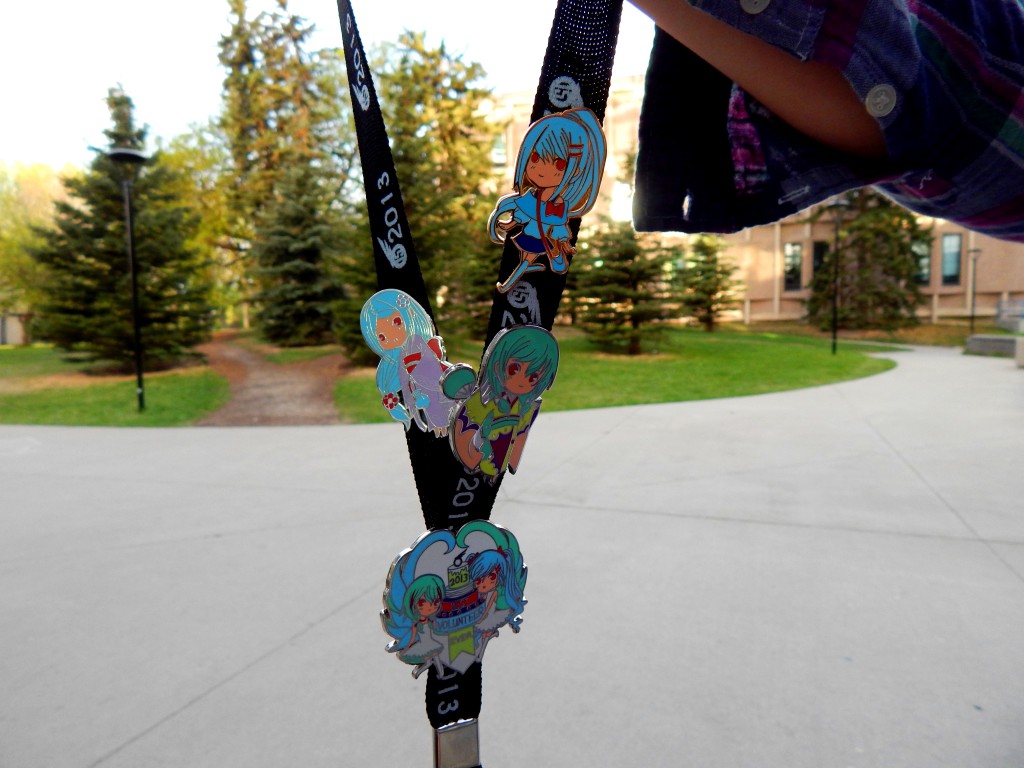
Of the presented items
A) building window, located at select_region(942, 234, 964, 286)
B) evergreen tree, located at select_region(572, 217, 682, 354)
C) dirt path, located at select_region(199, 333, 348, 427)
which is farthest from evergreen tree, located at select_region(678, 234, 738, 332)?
building window, located at select_region(942, 234, 964, 286)

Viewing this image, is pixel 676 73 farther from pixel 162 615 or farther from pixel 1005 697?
pixel 162 615

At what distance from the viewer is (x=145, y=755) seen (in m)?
1.57

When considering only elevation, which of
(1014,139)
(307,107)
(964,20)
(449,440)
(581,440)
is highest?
(307,107)

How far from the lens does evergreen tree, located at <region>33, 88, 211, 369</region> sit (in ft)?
37.3

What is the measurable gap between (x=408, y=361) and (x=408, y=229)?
0.16 meters

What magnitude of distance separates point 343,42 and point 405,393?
450 millimetres

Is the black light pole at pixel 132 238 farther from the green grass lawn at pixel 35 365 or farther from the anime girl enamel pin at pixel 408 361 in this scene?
the anime girl enamel pin at pixel 408 361

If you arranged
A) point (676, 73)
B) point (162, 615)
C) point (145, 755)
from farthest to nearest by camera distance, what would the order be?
point (162, 615) < point (145, 755) < point (676, 73)

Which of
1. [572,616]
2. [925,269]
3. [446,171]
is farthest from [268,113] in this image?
[925,269]

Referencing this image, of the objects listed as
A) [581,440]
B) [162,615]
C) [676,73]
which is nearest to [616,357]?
[581,440]

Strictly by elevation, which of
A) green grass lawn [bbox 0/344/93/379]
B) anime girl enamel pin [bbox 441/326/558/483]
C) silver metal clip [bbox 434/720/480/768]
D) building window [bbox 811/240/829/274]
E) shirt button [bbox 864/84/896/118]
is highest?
building window [bbox 811/240/829/274]

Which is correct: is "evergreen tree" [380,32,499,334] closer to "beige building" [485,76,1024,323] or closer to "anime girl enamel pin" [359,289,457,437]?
"beige building" [485,76,1024,323]

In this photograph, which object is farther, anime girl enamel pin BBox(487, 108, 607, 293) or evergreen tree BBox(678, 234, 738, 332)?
evergreen tree BBox(678, 234, 738, 332)

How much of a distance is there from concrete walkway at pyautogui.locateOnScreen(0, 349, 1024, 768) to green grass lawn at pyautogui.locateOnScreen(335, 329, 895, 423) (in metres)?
3.47
